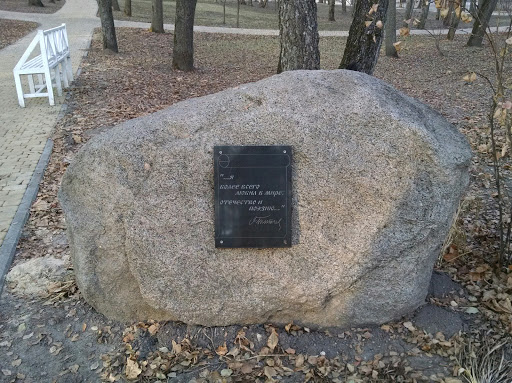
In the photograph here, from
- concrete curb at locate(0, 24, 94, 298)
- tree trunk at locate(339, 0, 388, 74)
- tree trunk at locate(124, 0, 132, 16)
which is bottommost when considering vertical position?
tree trunk at locate(124, 0, 132, 16)

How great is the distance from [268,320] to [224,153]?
1.29 metres

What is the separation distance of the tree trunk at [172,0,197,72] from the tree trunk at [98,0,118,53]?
3304 mm

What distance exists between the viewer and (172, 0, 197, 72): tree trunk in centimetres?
1190

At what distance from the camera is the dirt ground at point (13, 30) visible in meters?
18.8

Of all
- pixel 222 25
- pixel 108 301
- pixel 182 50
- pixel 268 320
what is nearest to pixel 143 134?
pixel 108 301

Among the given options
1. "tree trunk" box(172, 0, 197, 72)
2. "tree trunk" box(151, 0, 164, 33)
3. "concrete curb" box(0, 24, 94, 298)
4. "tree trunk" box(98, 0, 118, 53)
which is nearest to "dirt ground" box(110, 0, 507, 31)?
"tree trunk" box(151, 0, 164, 33)

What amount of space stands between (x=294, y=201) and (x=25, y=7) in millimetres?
31981

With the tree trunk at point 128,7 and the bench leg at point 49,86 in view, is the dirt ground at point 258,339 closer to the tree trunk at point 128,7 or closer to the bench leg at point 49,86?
the bench leg at point 49,86

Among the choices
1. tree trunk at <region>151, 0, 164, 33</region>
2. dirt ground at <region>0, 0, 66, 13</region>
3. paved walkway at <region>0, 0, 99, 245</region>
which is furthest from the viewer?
dirt ground at <region>0, 0, 66, 13</region>

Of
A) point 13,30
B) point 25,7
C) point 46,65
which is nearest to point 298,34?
point 46,65

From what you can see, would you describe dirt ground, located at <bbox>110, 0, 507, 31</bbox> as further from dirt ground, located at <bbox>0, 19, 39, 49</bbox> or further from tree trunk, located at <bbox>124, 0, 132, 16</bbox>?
dirt ground, located at <bbox>0, 19, 39, 49</bbox>

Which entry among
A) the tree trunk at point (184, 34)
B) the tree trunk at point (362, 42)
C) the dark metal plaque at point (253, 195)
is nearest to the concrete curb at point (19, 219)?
the dark metal plaque at point (253, 195)

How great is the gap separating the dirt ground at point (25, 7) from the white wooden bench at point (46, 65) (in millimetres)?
20138

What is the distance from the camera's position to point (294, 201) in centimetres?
343
